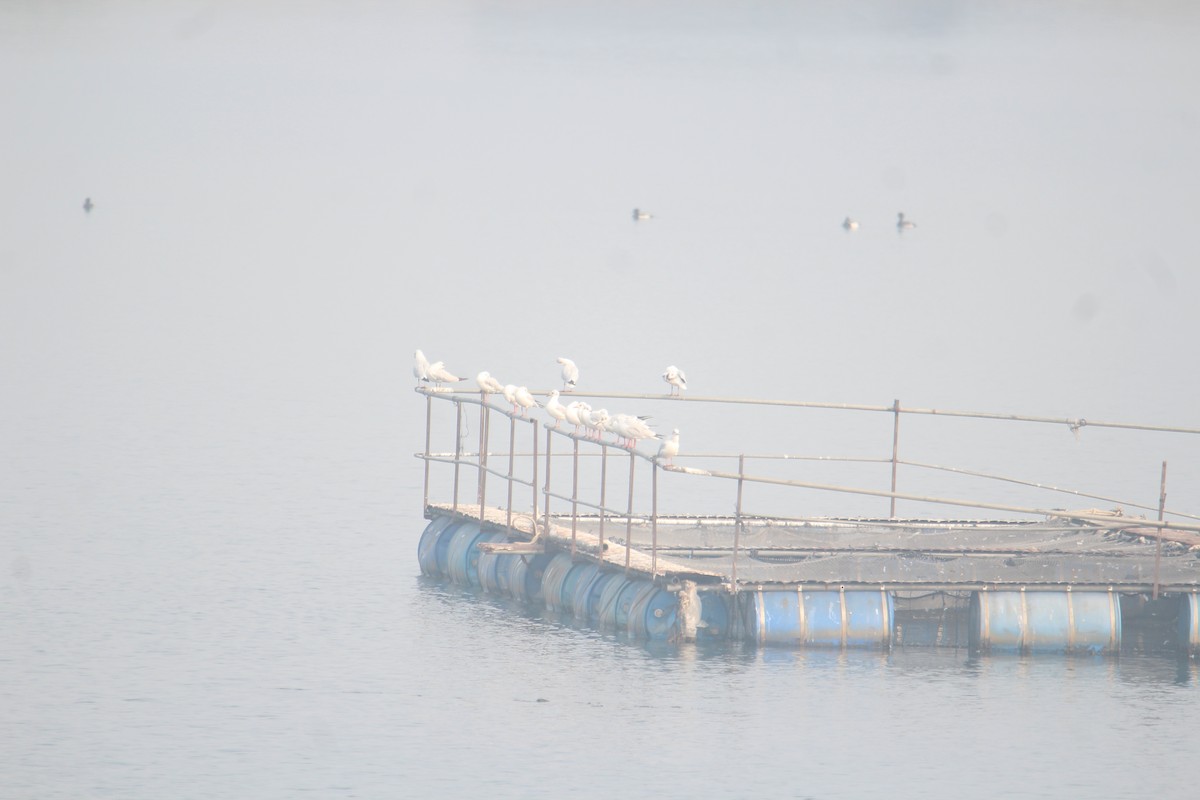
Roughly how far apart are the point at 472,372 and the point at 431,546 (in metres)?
44.8

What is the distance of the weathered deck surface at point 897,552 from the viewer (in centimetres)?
4331

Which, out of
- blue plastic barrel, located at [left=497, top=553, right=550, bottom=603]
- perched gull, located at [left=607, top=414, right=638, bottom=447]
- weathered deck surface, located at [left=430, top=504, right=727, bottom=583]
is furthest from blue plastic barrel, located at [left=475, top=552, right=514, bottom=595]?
perched gull, located at [left=607, top=414, right=638, bottom=447]

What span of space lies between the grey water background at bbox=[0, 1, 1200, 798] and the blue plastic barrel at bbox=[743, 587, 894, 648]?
1.52ft

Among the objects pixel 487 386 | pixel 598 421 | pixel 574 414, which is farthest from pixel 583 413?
pixel 487 386

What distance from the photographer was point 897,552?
1762 inches

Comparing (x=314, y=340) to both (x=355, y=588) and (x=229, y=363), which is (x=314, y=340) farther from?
(x=355, y=588)

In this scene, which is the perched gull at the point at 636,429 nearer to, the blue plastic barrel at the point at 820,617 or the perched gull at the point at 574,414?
the perched gull at the point at 574,414

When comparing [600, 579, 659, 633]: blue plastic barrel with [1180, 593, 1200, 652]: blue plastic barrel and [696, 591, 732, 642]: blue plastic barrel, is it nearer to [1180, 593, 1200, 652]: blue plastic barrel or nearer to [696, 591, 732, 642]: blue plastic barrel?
[696, 591, 732, 642]: blue plastic barrel

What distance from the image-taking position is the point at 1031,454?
3049 inches

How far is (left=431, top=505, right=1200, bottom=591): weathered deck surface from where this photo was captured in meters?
43.3

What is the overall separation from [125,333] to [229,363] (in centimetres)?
962

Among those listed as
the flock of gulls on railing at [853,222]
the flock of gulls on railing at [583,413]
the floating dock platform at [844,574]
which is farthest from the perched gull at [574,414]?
the flock of gulls on railing at [853,222]

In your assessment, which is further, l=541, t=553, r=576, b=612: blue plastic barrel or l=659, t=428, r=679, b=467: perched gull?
l=541, t=553, r=576, b=612: blue plastic barrel

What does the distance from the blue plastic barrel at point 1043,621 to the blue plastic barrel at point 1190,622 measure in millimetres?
1448
